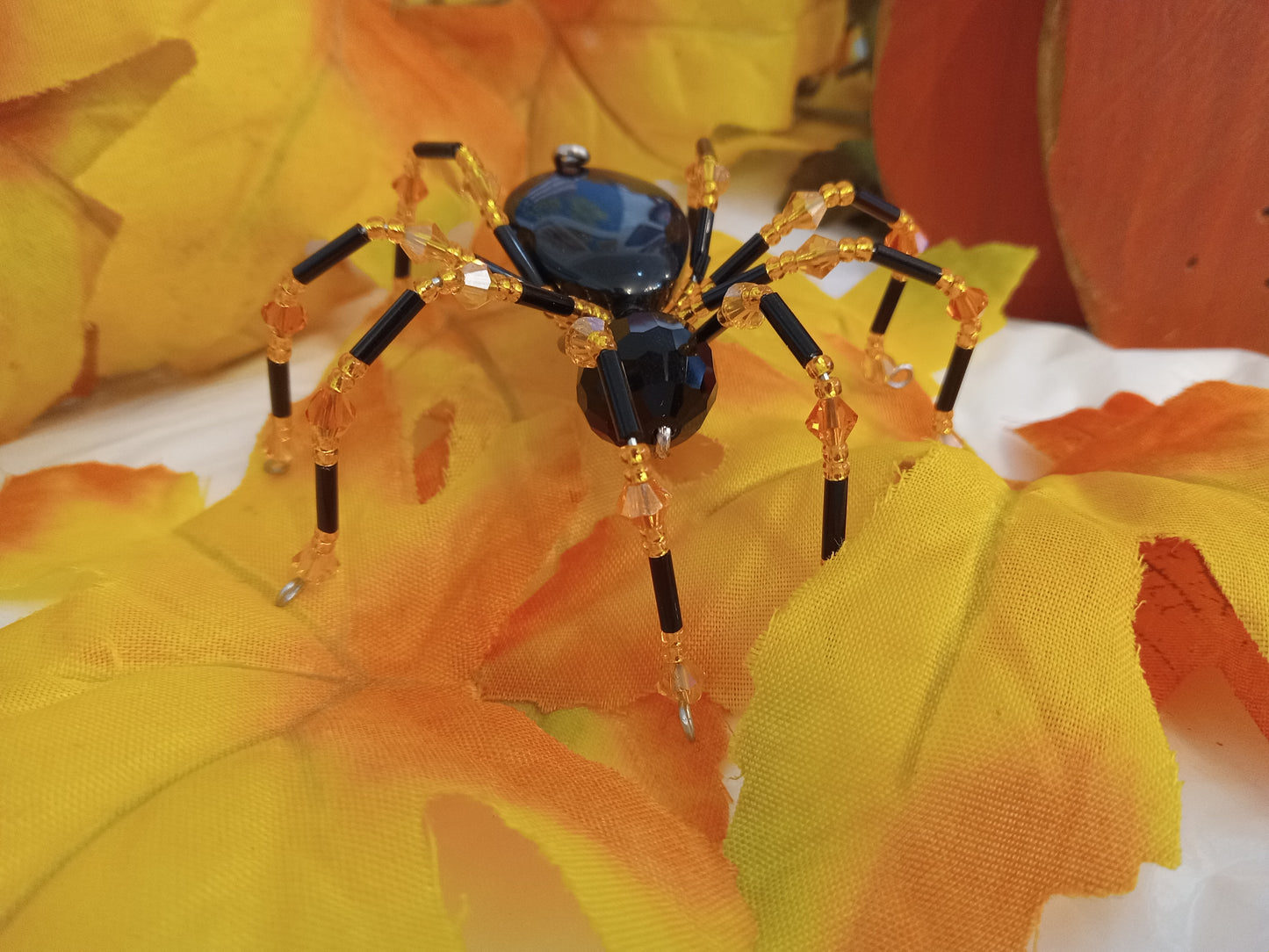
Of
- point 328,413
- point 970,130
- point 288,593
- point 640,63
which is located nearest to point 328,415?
point 328,413

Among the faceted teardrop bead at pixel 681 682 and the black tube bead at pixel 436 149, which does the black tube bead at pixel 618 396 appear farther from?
the black tube bead at pixel 436 149

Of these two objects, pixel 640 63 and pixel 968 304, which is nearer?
pixel 968 304

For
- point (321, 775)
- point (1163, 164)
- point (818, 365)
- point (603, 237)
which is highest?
point (1163, 164)

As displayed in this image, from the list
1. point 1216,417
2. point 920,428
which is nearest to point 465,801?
point 920,428

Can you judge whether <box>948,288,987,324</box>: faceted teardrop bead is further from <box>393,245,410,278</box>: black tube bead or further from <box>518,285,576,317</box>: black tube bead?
<box>393,245,410,278</box>: black tube bead

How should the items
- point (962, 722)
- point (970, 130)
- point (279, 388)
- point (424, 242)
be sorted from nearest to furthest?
point (962, 722) → point (424, 242) → point (279, 388) → point (970, 130)

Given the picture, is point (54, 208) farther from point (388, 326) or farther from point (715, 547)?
point (715, 547)
